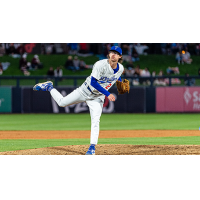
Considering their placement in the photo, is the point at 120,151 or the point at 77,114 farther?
the point at 77,114

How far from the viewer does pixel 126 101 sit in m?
16.9

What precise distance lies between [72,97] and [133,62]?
1503cm

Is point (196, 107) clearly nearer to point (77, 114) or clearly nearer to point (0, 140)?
point (77, 114)

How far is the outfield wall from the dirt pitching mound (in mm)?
9400

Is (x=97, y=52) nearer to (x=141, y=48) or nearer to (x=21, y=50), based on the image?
(x=141, y=48)

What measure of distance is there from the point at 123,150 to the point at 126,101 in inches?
397

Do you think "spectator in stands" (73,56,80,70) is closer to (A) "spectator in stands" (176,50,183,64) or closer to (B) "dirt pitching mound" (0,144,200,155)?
(A) "spectator in stands" (176,50,183,64)

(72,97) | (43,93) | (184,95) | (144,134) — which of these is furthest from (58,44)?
(72,97)

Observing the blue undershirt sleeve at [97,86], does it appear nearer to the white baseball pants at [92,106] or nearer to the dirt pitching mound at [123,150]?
the white baseball pants at [92,106]

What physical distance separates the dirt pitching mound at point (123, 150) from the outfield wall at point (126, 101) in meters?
9.40

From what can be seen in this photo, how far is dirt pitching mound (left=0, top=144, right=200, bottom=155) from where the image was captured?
6.53 metres

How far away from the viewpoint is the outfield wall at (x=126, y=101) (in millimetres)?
16594

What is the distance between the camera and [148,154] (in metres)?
6.46

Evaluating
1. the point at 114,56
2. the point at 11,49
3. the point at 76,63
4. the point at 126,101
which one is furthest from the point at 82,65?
the point at 114,56
